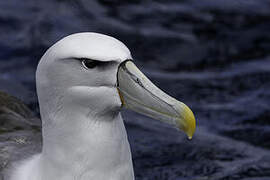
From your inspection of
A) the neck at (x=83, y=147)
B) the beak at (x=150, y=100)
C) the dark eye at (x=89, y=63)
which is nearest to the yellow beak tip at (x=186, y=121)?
the beak at (x=150, y=100)

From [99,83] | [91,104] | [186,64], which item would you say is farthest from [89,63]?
[186,64]

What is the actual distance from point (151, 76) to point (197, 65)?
A: 742 mm

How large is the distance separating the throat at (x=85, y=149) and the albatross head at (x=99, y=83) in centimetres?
11

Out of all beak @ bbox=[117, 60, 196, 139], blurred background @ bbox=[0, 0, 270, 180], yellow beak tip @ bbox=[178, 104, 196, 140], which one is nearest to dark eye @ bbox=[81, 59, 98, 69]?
beak @ bbox=[117, 60, 196, 139]

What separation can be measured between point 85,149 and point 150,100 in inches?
20.8

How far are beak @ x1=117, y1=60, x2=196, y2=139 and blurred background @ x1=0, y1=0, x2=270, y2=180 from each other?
2.48 meters

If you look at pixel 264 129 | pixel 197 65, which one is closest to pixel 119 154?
pixel 264 129

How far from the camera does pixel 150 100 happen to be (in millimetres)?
4023

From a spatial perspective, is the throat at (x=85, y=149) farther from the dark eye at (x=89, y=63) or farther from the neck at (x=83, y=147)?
the dark eye at (x=89, y=63)

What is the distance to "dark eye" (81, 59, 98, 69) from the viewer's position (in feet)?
12.9

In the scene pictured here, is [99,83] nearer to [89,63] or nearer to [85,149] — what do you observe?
[89,63]

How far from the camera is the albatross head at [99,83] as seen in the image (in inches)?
155

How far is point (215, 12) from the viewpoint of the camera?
9469mm

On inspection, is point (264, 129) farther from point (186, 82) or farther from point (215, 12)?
point (215, 12)
